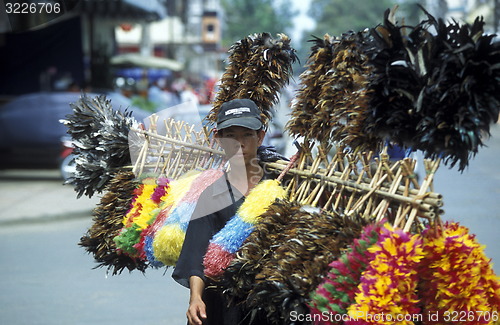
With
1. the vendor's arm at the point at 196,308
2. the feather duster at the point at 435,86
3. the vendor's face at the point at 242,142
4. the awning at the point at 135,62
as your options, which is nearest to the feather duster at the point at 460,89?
the feather duster at the point at 435,86

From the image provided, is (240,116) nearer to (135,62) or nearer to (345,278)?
(345,278)

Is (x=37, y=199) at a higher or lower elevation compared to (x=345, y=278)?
lower

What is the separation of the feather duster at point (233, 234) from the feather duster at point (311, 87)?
1.36 feet

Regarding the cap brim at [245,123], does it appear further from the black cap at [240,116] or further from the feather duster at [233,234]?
the feather duster at [233,234]

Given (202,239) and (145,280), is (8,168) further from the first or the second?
(202,239)

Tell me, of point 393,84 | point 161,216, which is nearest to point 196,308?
point 161,216

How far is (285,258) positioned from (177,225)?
700mm

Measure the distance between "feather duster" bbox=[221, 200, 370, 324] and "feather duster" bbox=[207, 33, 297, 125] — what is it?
2.56 ft

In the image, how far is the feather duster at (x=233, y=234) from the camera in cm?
287

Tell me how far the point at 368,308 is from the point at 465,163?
63 cm

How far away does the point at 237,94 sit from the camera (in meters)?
3.52

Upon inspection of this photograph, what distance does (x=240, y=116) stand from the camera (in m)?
3.03

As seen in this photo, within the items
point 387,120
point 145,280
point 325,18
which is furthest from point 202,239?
point 325,18

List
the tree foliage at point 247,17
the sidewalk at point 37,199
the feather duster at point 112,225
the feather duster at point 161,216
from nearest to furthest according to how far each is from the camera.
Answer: the feather duster at point 161,216
the feather duster at point 112,225
the sidewalk at point 37,199
the tree foliage at point 247,17
